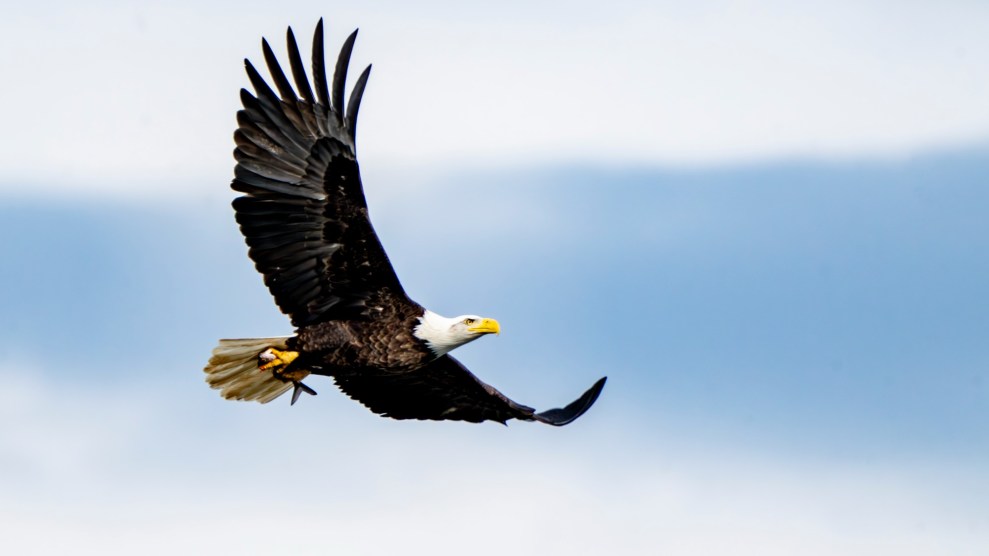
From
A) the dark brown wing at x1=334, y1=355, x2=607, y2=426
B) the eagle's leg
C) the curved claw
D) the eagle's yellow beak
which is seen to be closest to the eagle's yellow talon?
the eagle's leg

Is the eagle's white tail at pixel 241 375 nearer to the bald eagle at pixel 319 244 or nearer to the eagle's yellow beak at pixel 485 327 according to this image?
the bald eagle at pixel 319 244

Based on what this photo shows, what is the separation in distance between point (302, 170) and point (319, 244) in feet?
2.13

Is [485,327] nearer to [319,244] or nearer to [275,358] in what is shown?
[319,244]

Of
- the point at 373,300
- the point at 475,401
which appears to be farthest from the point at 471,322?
the point at 475,401

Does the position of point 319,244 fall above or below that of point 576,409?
above

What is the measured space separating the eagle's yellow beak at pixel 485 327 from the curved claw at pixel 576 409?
171 cm

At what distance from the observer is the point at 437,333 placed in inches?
590

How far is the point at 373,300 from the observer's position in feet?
49.1

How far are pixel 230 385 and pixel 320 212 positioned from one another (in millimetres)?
2258

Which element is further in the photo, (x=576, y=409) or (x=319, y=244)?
(x=576, y=409)

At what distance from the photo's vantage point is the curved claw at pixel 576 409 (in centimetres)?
1650

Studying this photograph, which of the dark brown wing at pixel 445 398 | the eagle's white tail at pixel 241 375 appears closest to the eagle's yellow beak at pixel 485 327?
the dark brown wing at pixel 445 398

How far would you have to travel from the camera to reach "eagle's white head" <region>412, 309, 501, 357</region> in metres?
15.0

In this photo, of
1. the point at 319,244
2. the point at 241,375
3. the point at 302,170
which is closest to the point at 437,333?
the point at 319,244
